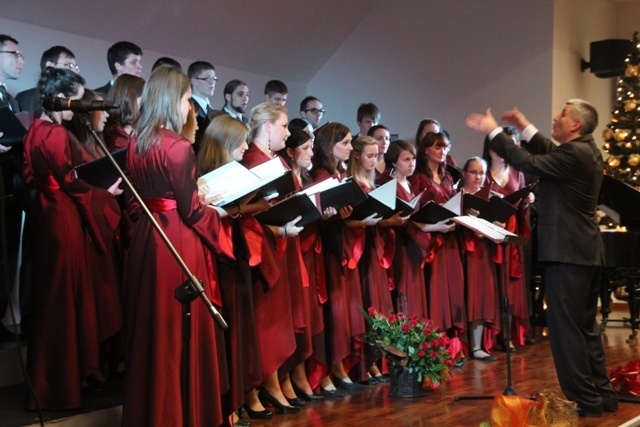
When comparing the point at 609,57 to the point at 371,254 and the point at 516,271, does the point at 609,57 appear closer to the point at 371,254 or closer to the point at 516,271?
the point at 516,271

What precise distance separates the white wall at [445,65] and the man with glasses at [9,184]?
5.27 metres

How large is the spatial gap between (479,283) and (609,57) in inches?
171

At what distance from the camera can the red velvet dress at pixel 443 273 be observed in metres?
5.88

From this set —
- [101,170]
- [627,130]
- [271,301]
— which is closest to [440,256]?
[271,301]

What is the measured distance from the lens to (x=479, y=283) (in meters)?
6.25

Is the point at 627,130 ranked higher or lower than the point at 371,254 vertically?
higher

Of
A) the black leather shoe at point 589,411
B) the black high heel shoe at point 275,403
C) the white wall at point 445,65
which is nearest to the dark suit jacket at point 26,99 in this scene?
the black high heel shoe at point 275,403

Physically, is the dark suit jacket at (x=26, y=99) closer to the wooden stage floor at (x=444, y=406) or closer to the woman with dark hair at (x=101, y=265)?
the woman with dark hair at (x=101, y=265)

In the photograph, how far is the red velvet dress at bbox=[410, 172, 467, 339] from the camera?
19.3ft

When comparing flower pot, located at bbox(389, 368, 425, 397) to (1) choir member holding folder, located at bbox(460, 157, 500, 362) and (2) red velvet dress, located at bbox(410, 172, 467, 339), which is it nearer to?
(2) red velvet dress, located at bbox(410, 172, 467, 339)

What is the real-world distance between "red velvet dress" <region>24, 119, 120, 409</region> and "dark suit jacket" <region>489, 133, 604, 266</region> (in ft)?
6.86

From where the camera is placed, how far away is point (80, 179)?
3.84 metres

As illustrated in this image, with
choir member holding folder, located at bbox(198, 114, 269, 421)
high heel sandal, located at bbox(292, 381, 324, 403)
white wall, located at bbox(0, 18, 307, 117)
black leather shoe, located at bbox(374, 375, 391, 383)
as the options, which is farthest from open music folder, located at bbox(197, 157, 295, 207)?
white wall, located at bbox(0, 18, 307, 117)

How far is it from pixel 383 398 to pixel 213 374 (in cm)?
159
